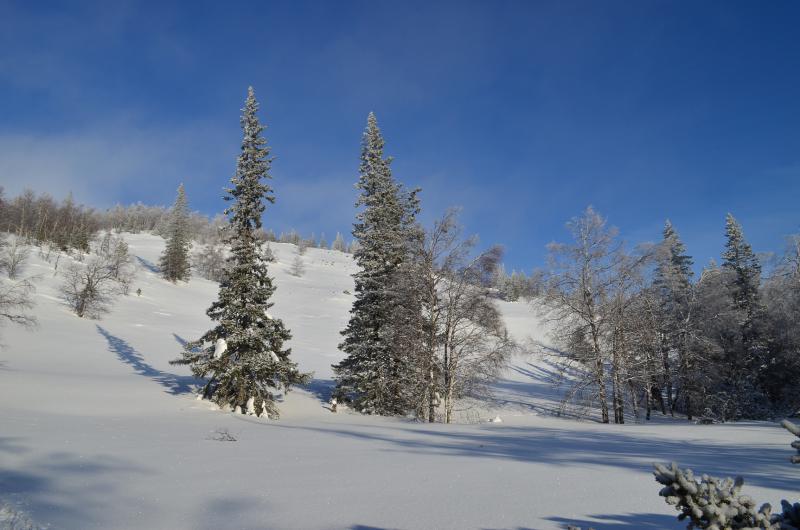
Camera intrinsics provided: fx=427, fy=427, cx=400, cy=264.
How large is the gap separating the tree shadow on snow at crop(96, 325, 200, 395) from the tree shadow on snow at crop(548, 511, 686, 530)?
1947 cm


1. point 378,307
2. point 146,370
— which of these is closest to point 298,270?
point 146,370

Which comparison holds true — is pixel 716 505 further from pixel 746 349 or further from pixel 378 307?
pixel 746 349

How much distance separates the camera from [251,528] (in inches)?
147

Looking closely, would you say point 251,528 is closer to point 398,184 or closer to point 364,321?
point 364,321

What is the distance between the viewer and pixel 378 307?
66.6ft

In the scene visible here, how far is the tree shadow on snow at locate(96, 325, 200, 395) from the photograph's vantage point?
68.3 feet

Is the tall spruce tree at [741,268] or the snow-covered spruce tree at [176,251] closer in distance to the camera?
the tall spruce tree at [741,268]

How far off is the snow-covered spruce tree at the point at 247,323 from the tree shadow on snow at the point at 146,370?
2.82 metres

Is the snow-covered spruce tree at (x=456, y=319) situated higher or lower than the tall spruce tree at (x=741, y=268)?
lower

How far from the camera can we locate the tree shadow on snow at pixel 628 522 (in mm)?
3658

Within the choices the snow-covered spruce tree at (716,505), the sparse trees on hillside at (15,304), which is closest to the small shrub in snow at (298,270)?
the sparse trees on hillside at (15,304)

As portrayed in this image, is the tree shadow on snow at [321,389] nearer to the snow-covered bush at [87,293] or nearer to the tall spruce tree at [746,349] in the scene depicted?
the tall spruce tree at [746,349]

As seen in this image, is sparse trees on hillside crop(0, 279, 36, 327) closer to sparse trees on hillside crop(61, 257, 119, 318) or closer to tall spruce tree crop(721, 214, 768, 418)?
sparse trees on hillside crop(61, 257, 119, 318)

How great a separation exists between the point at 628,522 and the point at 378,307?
16.8m
